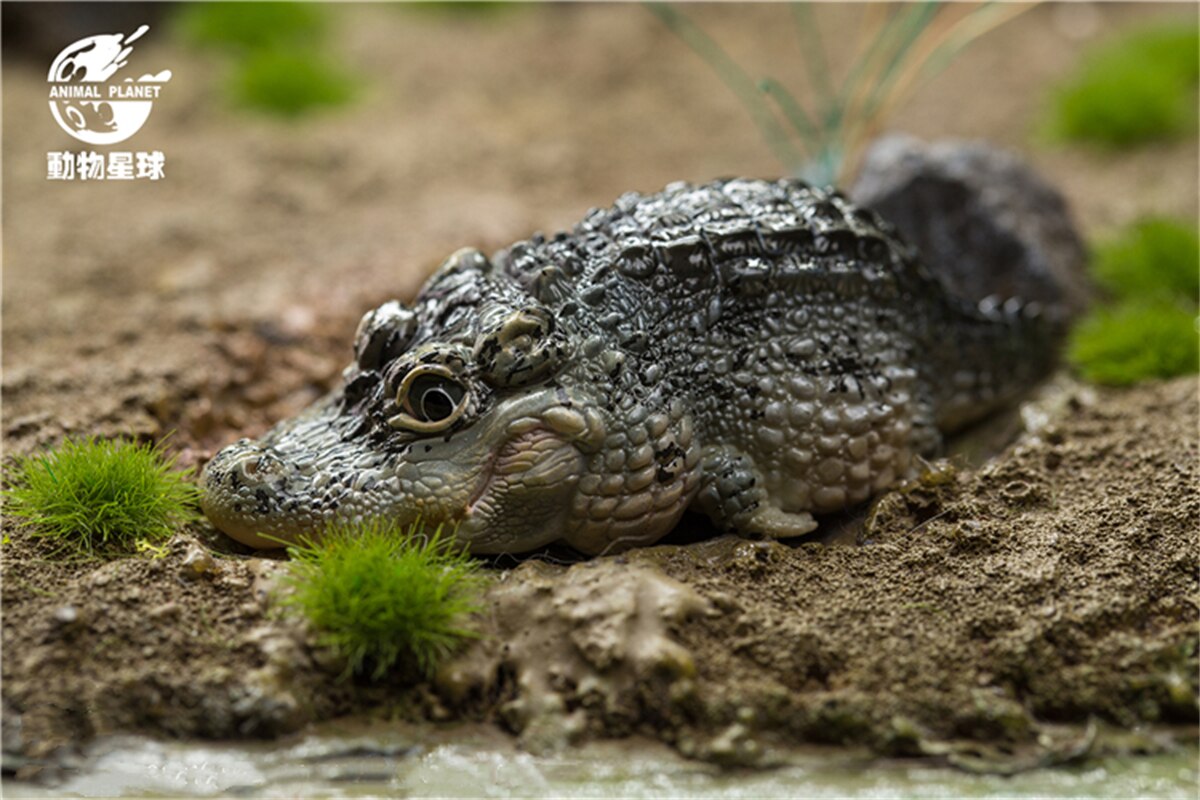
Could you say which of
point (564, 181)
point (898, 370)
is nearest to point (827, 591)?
point (898, 370)

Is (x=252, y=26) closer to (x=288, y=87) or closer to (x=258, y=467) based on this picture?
(x=288, y=87)

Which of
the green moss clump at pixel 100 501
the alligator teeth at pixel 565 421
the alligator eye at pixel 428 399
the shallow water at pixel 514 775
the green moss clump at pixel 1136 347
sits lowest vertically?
the shallow water at pixel 514 775

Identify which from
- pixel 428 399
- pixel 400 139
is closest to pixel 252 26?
pixel 400 139

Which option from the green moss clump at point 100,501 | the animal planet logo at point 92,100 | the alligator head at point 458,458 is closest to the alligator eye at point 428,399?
the alligator head at point 458,458

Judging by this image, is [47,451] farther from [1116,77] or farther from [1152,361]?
[1116,77]

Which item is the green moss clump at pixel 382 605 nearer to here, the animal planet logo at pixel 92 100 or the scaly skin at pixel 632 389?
the scaly skin at pixel 632 389

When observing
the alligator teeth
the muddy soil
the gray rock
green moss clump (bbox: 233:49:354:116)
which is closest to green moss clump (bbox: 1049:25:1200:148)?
the muddy soil
